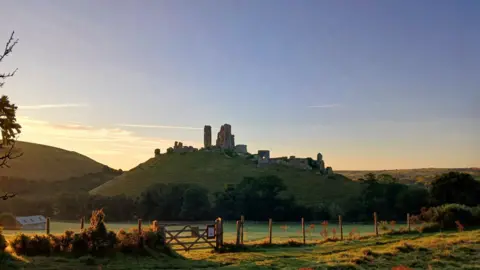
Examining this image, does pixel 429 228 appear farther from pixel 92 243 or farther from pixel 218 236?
pixel 92 243

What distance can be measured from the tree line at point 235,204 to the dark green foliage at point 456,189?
9.40m

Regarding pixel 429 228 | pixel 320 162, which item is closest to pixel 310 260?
pixel 429 228

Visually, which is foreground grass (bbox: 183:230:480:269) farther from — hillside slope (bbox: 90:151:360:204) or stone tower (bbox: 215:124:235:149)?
stone tower (bbox: 215:124:235:149)

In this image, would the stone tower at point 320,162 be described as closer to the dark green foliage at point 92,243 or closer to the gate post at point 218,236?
the gate post at point 218,236

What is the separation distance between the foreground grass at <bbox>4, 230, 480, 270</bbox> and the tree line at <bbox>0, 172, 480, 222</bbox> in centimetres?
5347

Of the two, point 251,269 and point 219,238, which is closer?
point 251,269

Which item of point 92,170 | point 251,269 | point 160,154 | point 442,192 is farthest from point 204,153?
point 251,269

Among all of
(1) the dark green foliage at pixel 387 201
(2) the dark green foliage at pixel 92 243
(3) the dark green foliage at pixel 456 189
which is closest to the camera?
(2) the dark green foliage at pixel 92 243

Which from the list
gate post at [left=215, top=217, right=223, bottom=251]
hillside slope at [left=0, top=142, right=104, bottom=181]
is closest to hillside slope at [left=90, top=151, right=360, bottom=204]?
hillside slope at [left=0, top=142, right=104, bottom=181]

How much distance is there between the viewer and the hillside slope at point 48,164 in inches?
5871

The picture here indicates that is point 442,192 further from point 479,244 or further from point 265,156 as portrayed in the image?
point 265,156

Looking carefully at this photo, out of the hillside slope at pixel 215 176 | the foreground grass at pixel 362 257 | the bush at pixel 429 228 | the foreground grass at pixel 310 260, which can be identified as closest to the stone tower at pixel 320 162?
the hillside slope at pixel 215 176

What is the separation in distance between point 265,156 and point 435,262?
140 metres

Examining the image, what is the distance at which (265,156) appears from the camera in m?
162
